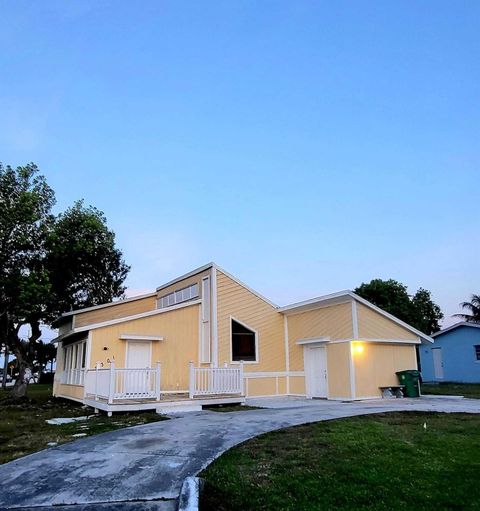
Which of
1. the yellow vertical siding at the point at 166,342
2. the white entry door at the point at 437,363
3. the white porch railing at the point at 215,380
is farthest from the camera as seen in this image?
the white entry door at the point at 437,363

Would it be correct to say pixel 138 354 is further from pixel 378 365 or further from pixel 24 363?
pixel 378 365

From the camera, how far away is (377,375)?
55.3 ft

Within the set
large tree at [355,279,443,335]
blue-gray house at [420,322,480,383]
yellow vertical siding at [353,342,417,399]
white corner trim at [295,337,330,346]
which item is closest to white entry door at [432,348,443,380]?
blue-gray house at [420,322,480,383]

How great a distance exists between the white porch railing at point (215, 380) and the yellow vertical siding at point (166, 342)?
220 cm

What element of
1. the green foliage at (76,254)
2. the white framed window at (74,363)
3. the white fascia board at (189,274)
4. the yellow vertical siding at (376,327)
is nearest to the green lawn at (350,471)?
the yellow vertical siding at (376,327)

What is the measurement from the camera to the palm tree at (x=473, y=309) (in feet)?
130

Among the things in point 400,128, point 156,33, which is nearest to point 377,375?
point 400,128

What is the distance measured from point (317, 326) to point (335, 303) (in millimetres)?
1408

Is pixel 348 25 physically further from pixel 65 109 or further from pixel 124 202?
pixel 124 202

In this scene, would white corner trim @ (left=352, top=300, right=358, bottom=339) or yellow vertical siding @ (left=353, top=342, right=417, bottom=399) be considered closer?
white corner trim @ (left=352, top=300, right=358, bottom=339)

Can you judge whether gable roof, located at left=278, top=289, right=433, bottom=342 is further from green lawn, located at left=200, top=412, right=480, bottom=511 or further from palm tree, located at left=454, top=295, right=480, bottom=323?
palm tree, located at left=454, top=295, right=480, bottom=323

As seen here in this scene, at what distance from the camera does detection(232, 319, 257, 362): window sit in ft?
59.9

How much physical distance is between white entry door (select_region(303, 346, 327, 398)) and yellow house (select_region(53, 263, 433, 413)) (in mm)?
40

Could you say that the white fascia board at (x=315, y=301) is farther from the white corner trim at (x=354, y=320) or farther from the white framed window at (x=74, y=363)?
the white framed window at (x=74, y=363)
